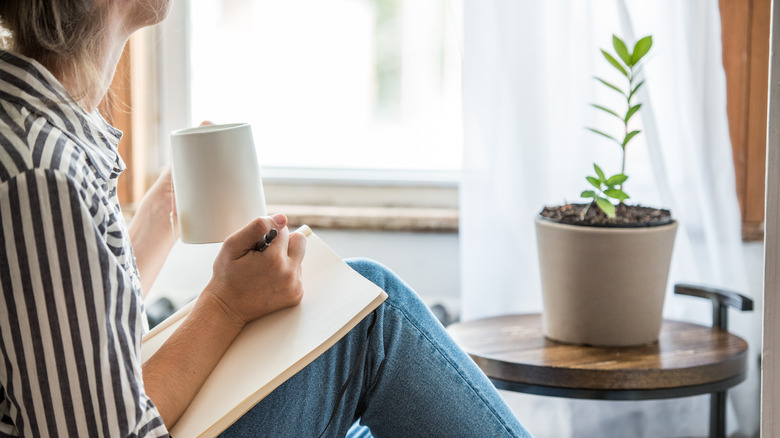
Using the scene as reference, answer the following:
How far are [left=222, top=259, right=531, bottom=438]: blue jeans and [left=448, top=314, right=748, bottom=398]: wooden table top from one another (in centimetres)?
17

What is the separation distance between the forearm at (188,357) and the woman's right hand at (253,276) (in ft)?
0.03

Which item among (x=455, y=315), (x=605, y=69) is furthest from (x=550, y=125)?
(x=455, y=315)

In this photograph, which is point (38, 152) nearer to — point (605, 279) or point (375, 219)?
point (605, 279)

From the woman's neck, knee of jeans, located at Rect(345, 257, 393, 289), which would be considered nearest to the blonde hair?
the woman's neck

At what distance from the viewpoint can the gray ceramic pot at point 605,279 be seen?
41.9 inches

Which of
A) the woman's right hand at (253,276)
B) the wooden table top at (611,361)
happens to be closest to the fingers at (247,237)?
the woman's right hand at (253,276)

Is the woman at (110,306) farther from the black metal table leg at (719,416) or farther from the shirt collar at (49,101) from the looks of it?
the black metal table leg at (719,416)

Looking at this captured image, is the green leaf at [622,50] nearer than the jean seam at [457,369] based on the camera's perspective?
No

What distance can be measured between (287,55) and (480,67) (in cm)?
55

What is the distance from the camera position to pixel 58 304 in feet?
1.84

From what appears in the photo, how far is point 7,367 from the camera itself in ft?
1.89

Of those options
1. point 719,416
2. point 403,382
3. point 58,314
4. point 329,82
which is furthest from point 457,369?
point 329,82

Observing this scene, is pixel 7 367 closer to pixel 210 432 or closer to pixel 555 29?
pixel 210 432

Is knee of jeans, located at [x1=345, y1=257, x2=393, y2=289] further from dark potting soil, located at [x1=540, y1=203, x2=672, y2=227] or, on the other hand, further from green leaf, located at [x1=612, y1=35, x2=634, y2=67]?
green leaf, located at [x1=612, y1=35, x2=634, y2=67]
